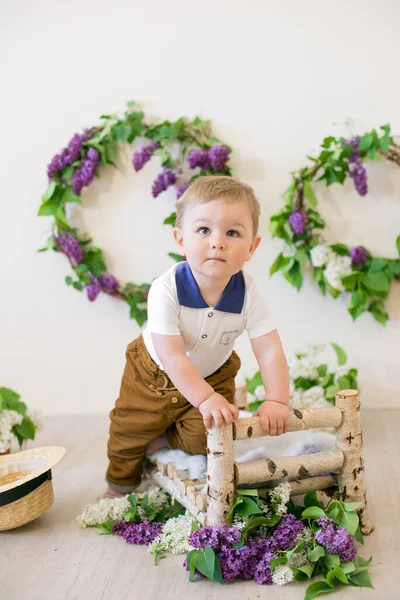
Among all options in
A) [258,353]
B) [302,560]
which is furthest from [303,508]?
[258,353]

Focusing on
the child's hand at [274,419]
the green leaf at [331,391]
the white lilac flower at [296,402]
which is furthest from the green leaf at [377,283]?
the child's hand at [274,419]

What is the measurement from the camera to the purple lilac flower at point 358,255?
2.84m

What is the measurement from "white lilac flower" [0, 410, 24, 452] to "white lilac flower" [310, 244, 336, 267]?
1.27 m

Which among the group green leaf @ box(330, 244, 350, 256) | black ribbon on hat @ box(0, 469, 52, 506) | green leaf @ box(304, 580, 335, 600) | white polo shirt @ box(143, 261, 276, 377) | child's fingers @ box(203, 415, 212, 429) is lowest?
green leaf @ box(304, 580, 335, 600)

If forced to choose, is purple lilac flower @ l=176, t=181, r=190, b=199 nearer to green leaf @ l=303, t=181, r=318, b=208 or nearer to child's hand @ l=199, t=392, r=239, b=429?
green leaf @ l=303, t=181, r=318, b=208

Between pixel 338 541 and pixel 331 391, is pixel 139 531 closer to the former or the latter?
pixel 338 541

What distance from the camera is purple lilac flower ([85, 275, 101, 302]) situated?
2.95 meters

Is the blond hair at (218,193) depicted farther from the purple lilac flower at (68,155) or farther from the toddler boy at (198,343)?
the purple lilac flower at (68,155)

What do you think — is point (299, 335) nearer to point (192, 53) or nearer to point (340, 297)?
point (340, 297)

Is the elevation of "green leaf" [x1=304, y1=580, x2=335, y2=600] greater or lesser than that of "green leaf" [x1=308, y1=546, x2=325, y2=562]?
lesser

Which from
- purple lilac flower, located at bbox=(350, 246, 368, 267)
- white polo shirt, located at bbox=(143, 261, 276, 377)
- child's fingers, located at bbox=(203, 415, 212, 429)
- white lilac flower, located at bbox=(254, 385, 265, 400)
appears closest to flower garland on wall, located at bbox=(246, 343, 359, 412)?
white lilac flower, located at bbox=(254, 385, 265, 400)

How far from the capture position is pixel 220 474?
1681 mm

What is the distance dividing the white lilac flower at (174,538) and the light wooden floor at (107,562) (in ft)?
0.08

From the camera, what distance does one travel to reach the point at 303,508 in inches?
70.7
